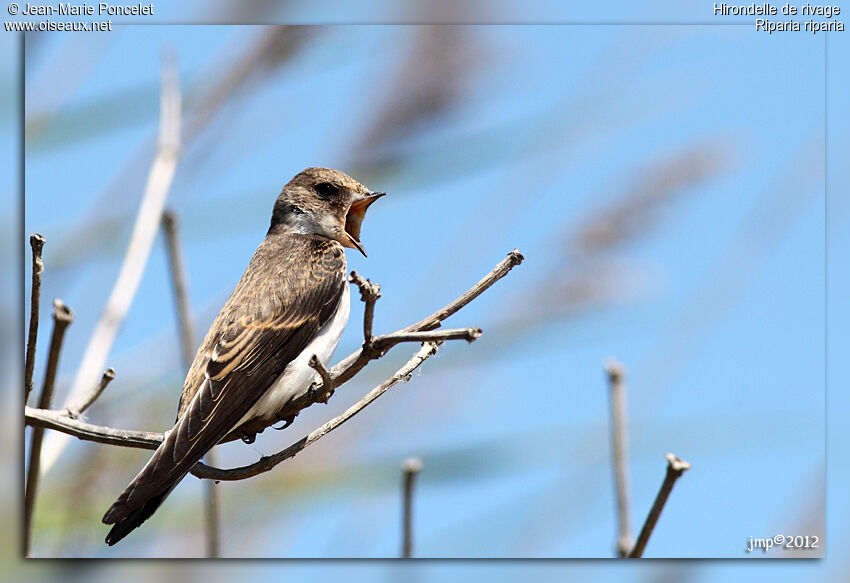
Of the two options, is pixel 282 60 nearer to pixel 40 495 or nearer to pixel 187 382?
pixel 187 382

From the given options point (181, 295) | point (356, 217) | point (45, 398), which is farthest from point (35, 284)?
point (356, 217)

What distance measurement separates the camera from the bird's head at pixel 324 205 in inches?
129

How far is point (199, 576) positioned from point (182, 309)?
1.95 feet

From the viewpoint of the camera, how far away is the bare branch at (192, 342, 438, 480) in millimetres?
1981

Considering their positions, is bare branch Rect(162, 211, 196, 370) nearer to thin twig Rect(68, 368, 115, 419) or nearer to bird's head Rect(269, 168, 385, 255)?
thin twig Rect(68, 368, 115, 419)

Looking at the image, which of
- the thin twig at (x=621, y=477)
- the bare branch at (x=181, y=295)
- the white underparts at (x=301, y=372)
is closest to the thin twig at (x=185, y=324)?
the bare branch at (x=181, y=295)

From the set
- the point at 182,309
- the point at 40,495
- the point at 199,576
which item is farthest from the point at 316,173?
the point at 199,576

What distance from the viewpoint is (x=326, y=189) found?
11.1 ft

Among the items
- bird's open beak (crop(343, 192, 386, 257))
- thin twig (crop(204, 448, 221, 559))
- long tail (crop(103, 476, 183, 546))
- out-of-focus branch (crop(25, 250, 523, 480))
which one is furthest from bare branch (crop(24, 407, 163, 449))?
bird's open beak (crop(343, 192, 386, 257))

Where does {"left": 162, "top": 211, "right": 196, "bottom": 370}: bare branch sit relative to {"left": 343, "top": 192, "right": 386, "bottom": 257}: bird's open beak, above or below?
below

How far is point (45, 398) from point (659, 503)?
1.07m

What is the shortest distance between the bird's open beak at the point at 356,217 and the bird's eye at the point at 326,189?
0.42 ft

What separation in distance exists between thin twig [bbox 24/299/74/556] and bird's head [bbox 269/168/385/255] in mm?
1477

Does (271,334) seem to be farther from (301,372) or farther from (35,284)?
(35,284)
